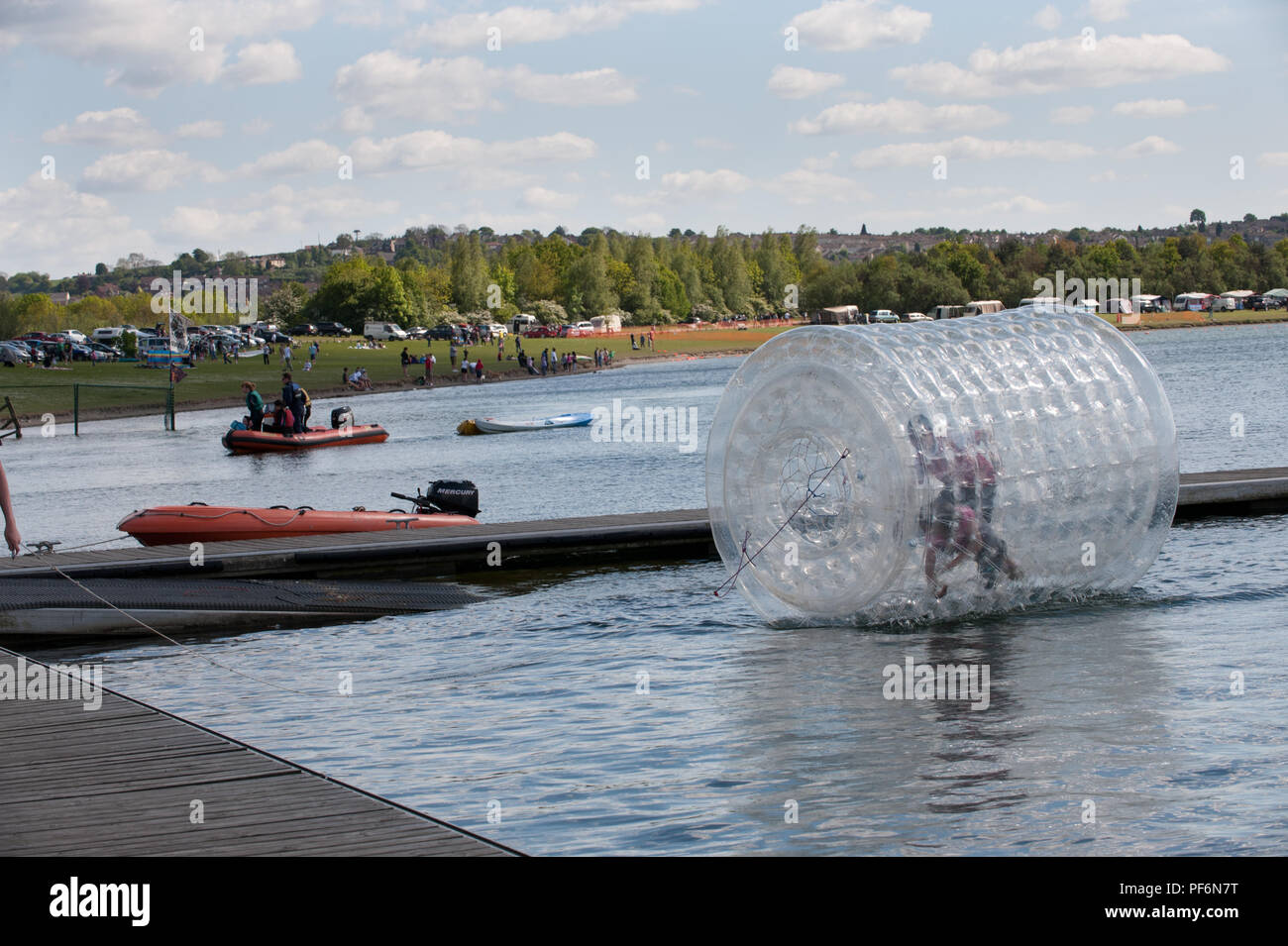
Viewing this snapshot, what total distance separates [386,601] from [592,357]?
5064 inches

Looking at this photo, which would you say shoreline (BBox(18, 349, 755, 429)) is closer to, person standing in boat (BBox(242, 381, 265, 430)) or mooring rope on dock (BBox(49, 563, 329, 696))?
person standing in boat (BBox(242, 381, 265, 430))

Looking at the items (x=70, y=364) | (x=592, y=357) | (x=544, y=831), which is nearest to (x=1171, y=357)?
(x=592, y=357)

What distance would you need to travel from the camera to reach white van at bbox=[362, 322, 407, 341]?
524 feet

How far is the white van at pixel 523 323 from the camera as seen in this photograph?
191 m

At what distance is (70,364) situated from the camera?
9331 centimetres

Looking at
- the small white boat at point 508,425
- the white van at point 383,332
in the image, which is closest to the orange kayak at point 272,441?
the small white boat at point 508,425

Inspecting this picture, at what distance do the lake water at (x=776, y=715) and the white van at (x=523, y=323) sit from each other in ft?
562

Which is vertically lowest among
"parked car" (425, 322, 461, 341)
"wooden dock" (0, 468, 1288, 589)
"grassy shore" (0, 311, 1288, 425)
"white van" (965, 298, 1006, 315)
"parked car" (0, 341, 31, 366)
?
"wooden dock" (0, 468, 1288, 589)

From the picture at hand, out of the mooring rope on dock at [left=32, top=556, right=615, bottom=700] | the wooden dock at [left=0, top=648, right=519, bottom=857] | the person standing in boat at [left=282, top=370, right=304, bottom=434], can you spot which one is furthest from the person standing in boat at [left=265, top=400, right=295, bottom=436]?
the wooden dock at [left=0, top=648, right=519, bottom=857]

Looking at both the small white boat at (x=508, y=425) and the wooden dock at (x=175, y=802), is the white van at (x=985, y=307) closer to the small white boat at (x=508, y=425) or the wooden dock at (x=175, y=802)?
the small white boat at (x=508, y=425)

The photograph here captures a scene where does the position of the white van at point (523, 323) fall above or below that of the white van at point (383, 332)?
above

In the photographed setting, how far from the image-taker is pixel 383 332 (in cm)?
16312

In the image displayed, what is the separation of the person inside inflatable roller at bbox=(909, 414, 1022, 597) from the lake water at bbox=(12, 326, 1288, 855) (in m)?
1.15

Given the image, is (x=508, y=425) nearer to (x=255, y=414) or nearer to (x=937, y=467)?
(x=255, y=414)
